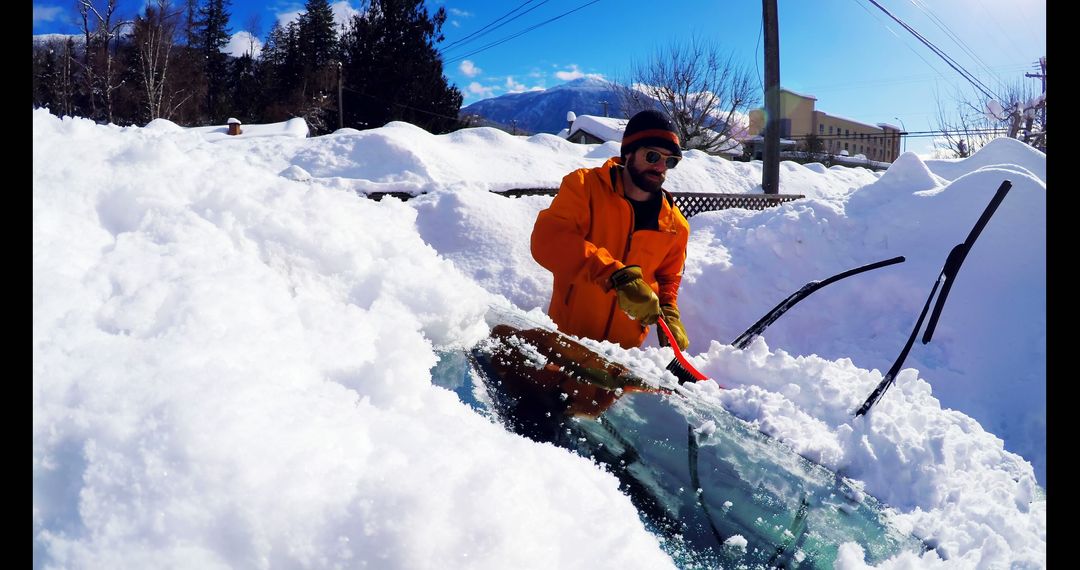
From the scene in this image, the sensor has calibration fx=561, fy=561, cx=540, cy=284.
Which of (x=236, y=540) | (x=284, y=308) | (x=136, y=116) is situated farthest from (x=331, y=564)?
(x=136, y=116)

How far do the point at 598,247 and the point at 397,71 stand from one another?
2526 centimetres

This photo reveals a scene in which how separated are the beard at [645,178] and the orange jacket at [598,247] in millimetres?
83

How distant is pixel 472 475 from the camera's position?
2.58 ft

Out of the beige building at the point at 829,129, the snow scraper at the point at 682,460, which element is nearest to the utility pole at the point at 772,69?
the snow scraper at the point at 682,460

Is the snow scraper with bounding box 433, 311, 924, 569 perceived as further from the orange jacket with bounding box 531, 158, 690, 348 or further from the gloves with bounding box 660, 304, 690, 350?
the gloves with bounding box 660, 304, 690, 350

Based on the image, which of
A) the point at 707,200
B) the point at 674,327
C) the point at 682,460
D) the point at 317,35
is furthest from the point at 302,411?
the point at 317,35

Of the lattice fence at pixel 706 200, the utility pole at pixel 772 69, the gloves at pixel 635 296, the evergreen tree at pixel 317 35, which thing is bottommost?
the gloves at pixel 635 296

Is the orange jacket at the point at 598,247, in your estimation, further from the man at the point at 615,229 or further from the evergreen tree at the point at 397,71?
the evergreen tree at the point at 397,71

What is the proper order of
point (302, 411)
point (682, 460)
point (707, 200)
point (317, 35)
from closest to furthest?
point (302, 411), point (682, 460), point (707, 200), point (317, 35)

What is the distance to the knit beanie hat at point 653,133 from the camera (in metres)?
3.03

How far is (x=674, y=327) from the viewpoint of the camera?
10.3ft

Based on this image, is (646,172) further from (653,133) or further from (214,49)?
(214,49)
